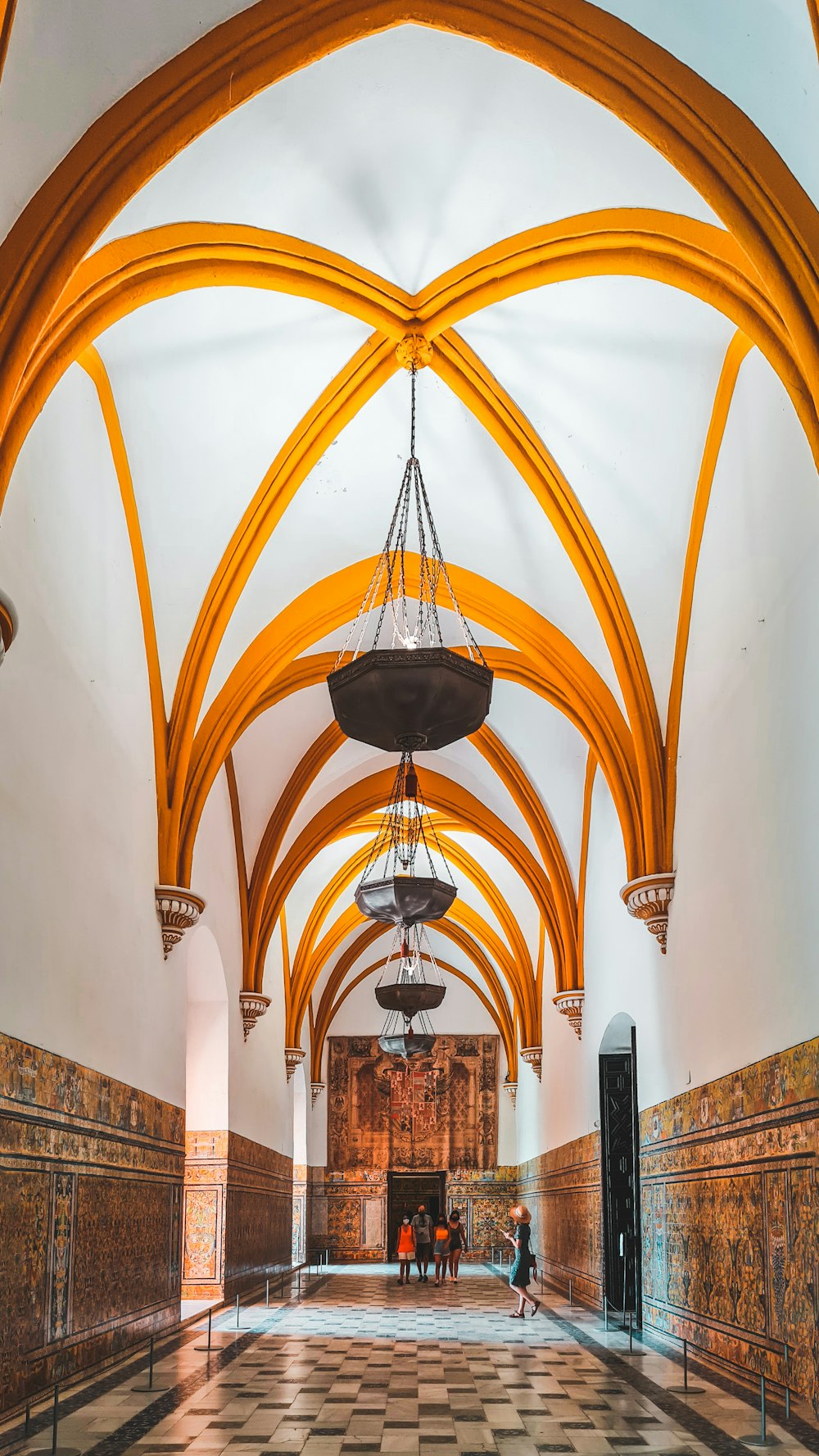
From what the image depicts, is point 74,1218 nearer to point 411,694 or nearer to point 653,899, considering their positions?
point 411,694

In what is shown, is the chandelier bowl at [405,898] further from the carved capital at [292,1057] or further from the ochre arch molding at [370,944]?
the carved capital at [292,1057]

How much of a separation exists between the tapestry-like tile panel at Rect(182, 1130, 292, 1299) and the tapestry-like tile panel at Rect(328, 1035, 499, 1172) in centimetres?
862

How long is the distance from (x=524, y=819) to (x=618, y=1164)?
3.85 metres

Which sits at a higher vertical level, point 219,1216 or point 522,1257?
point 219,1216

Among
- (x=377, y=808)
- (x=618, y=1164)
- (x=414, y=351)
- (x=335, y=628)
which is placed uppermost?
(x=414, y=351)

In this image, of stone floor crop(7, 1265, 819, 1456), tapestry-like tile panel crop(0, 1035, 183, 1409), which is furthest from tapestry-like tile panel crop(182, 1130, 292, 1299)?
tapestry-like tile panel crop(0, 1035, 183, 1409)

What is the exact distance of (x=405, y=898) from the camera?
34.6 feet

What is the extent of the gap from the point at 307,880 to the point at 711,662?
11202mm

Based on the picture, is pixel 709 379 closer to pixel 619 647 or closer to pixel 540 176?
pixel 540 176

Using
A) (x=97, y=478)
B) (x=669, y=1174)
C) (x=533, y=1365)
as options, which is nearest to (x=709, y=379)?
(x=97, y=478)

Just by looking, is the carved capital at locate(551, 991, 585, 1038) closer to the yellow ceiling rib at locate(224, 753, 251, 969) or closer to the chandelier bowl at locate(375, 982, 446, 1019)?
the chandelier bowl at locate(375, 982, 446, 1019)

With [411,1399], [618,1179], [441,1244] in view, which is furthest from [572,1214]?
[411,1399]

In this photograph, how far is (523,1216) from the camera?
1080cm

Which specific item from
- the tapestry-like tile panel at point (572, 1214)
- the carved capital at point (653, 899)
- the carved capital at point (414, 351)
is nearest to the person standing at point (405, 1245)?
the tapestry-like tile panel at point (572, 1214)
